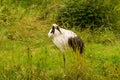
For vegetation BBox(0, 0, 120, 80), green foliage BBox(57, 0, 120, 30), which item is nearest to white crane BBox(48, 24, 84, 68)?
vegetation BBox(0, 0, 120, 80)

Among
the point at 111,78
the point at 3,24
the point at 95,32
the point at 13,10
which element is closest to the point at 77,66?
the point at 111,78

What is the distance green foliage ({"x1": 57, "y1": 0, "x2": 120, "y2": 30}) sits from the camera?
8500 mm

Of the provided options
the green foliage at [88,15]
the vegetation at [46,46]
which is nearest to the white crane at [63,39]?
the vegetation at [46,46]

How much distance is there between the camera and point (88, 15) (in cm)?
847

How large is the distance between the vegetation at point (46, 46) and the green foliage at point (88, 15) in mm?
20

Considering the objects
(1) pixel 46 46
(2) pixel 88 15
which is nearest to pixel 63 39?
(1) pixel 46 46

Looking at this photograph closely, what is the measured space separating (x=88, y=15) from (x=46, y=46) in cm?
133

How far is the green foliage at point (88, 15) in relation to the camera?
335 inches

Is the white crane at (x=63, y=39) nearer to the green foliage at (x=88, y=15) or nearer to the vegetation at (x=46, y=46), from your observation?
the vegetation at (x=46, y=46)

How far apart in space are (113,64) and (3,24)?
2.73 meters

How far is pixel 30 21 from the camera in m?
8.75

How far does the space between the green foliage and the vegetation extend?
0.02m

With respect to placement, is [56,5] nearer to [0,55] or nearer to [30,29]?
[30,29]

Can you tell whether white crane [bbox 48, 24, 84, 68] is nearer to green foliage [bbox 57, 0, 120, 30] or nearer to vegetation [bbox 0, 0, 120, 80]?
vegetation [bbox 0, 0, 120, 80]
